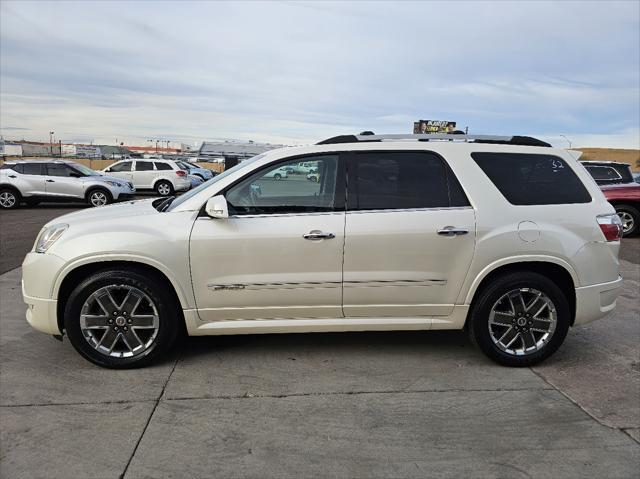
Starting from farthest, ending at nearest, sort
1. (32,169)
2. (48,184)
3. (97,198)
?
(97,198) → (32,169) → (48,184)

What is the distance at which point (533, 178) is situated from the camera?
13.6 ft

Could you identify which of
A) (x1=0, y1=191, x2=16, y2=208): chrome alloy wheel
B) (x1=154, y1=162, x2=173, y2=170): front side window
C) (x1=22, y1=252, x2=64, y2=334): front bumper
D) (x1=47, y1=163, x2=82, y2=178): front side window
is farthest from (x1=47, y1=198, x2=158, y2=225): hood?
(x1=154, y1=162, x2=173, y2=170): front side window

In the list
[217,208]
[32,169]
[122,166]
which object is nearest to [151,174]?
[122,166]

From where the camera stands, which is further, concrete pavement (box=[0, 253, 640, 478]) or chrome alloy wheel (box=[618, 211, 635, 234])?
chrome alloy wheel (box=[618, 211, 635, 234])

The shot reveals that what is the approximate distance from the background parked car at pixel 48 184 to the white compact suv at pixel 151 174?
536cm

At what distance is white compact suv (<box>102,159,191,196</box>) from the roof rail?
19.0 meters

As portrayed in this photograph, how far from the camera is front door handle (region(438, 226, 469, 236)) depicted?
387 cm

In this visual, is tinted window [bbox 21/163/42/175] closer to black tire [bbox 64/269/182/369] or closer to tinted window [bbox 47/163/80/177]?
tinted window [bbox 47/163/80/177]

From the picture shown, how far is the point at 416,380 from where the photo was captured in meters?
3.80

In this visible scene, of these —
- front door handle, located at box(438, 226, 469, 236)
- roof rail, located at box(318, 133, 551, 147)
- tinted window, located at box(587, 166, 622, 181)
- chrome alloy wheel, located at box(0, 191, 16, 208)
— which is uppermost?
roof rail, located at box(318, 133, 551, 147)

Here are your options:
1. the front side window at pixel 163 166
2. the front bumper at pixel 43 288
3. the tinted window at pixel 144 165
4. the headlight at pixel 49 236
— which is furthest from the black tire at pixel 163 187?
the front bumper at pixel 43 288

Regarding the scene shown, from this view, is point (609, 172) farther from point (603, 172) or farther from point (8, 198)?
point (8, 198)

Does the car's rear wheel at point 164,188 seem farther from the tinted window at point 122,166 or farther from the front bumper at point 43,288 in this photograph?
the front bumper at point 43,288

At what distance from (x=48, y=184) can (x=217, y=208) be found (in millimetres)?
14767
